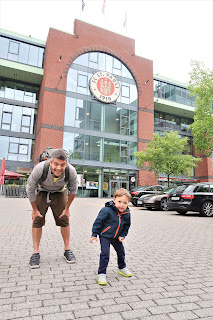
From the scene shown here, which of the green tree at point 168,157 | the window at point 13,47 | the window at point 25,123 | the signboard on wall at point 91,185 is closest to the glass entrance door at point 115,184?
the signboard on wall at point 91,185

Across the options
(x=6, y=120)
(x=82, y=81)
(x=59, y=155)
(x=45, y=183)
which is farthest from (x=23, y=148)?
(x=59, y=155)

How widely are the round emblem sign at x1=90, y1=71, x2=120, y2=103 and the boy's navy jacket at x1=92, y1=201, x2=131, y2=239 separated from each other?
26.0m

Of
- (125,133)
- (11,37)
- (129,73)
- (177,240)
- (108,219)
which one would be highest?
(11,37)

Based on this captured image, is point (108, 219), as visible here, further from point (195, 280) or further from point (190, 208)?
point (190, 208)

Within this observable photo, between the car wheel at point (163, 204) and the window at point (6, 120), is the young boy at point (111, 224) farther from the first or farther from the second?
the window at point (6, 120)

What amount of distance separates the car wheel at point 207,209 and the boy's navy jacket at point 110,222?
28.1 feet

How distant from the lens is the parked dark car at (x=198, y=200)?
33.6 feet

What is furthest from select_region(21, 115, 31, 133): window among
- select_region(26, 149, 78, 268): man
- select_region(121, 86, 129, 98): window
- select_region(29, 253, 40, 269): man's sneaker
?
select_region(29, 253, 40, 269): man's sneaker

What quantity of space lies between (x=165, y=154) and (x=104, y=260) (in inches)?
833

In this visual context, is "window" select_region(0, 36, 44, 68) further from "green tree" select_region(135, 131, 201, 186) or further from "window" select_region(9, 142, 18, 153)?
"green tree" select_region(135, 131, 201, 186)

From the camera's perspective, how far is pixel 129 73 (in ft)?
100

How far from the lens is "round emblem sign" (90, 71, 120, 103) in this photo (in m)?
27.7

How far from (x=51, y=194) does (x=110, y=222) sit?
113 centimetres

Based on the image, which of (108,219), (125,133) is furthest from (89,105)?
(108,219)
